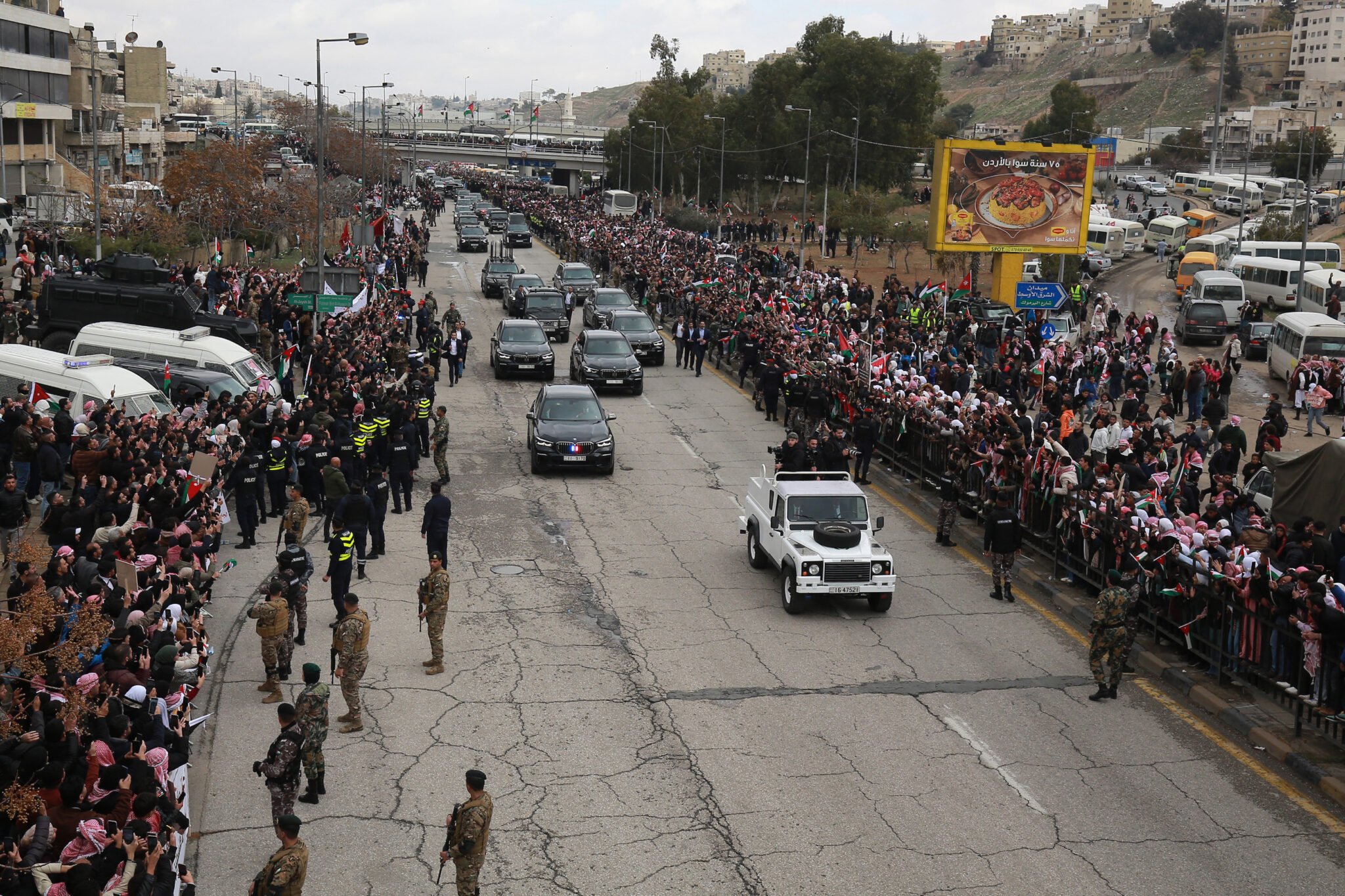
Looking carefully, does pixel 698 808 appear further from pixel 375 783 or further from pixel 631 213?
pixel 631 213

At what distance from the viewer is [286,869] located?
8.55 metres

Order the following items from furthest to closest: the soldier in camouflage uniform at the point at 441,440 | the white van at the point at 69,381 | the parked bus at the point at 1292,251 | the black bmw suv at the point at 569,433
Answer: the parked bus at the point at 1292,251, the black bmw suv at the point at 569,433, the soldier in camouflage uniform at the point at 441,440, the white van at the point at 69,381

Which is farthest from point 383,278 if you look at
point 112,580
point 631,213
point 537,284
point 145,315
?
point 631,213

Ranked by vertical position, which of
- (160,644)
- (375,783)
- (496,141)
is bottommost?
(375,783)

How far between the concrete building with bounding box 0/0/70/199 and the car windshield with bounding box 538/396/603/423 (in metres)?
45.2

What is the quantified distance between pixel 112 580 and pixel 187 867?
394 cm

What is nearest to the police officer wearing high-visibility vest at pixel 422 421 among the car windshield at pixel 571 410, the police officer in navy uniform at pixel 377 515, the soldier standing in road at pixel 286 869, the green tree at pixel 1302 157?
the car windshield at pixel 571 410

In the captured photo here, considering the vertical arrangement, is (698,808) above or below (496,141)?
below

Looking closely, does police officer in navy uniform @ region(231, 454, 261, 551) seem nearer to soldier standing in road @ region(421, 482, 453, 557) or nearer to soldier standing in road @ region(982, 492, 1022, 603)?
soldier standing in road @ region(421, 482, 453, 557)

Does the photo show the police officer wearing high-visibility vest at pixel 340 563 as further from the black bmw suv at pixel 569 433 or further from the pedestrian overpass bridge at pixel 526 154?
the pedestrian overpass bridge at pixel 526 154

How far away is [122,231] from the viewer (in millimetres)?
49500

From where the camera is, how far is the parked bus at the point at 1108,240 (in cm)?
7288

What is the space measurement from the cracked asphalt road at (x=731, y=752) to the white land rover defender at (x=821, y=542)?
47 centimetres

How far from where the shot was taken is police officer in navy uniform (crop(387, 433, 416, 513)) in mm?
21469
